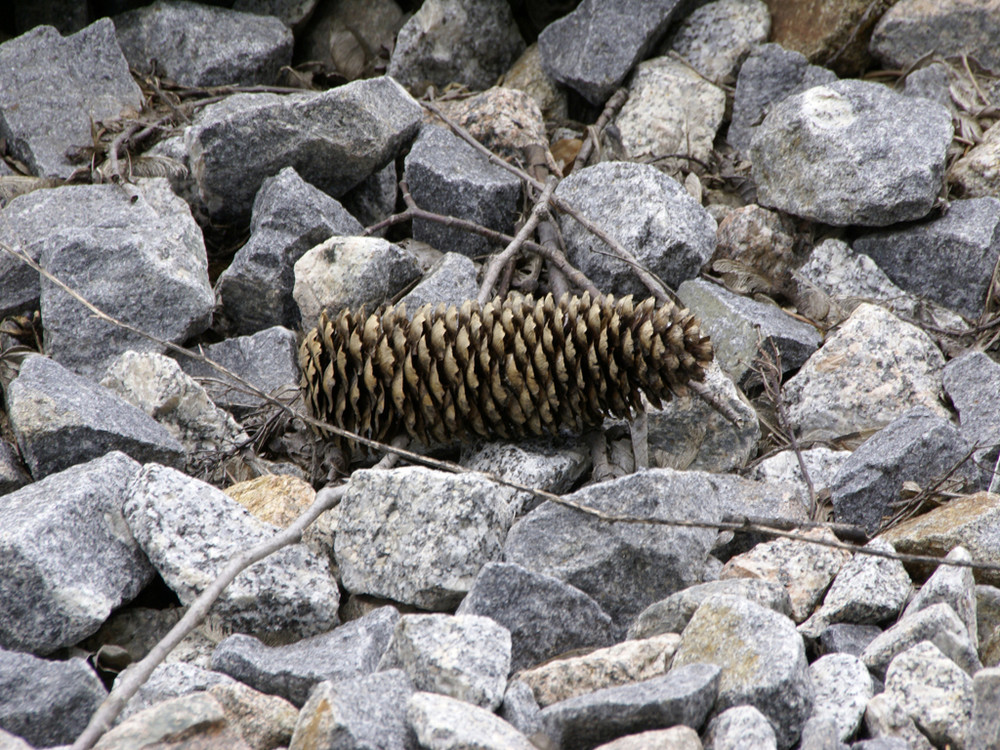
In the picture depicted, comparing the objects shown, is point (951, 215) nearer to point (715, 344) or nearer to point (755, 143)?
point (755, 143)

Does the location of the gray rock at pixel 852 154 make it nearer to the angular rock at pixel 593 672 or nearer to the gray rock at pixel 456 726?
the angular rock at pixel 593 672

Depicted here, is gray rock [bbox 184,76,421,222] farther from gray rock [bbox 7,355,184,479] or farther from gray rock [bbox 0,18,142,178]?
gray rock [bbox 7,355,184,479]

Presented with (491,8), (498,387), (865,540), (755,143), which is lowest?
(865,540)

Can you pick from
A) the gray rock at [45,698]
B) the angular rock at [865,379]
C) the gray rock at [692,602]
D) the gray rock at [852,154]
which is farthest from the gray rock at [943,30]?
the gray rock at [45,698]

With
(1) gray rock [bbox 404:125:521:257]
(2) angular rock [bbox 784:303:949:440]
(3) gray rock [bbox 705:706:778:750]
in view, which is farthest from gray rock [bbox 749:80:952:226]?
(3) gray rock [bbox 705:706:778:750]

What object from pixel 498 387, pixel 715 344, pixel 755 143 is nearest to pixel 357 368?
pixel 498 387

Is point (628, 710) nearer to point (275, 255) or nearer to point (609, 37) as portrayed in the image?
point (275, 255)
